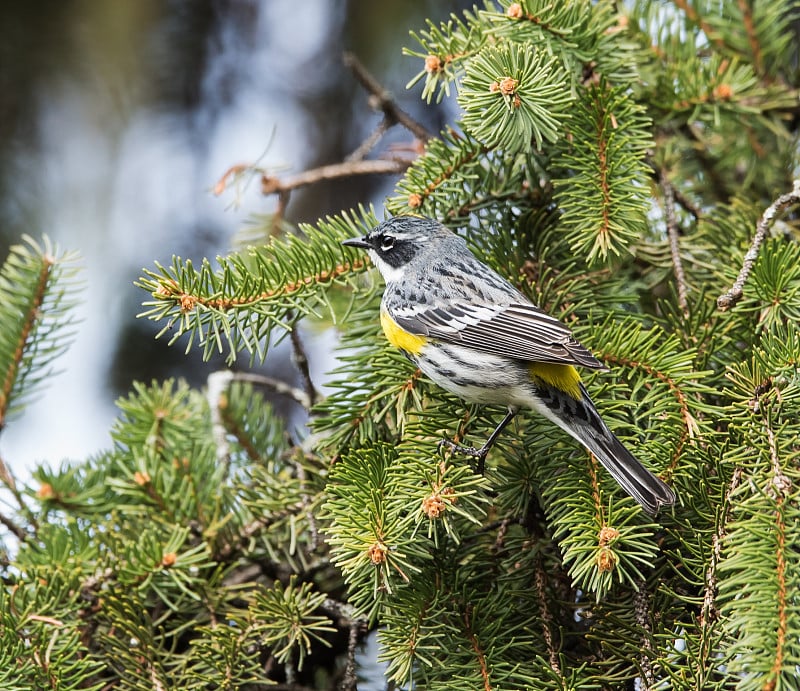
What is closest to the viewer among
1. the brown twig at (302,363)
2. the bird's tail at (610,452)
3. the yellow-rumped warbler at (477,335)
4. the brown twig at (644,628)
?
the brown twig at (644,628)

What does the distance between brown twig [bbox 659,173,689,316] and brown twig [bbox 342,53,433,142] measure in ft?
2.77

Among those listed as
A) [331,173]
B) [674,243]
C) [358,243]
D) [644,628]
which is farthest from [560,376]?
[331,173]

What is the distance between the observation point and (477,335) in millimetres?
2566

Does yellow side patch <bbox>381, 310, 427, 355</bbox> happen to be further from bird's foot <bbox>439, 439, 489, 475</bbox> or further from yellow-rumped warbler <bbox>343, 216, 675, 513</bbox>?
bird's foot <bbox>439, 439, 489, 475</bbox>

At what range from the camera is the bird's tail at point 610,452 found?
5.71 ft

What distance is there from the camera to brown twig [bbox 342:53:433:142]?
2.78 metres

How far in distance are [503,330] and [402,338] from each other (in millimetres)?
336

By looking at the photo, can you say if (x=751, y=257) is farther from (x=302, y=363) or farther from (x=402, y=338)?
(x=302, y=363)

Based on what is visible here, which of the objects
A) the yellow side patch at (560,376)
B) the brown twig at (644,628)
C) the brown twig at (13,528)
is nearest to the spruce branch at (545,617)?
the brown twig at (644,628)

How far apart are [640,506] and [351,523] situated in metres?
0.63

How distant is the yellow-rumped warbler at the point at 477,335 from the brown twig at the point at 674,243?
1.17 feet

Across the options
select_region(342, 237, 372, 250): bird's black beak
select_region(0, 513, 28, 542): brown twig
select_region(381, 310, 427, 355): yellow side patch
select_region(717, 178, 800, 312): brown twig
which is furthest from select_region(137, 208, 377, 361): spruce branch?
select_region(717, 178, 800, 312): brown twig

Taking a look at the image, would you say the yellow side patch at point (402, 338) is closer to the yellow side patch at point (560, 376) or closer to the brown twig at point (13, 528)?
the yellow side patch at point (560, 376)

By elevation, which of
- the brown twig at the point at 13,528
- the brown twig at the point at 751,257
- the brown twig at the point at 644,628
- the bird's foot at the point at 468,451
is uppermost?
the brown twig at the point at 751,257
